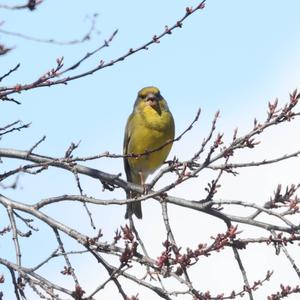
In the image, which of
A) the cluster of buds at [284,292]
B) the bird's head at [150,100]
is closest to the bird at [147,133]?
the bird's head at [150,100]

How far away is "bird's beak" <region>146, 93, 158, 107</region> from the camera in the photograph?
848 cm

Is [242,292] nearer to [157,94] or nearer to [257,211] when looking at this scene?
[257,211]

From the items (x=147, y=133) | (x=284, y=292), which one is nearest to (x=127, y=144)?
(x=147, y=133)

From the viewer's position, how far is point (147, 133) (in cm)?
808

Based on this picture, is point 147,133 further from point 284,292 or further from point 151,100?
point 284,292

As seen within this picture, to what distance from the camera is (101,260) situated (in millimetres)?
4926

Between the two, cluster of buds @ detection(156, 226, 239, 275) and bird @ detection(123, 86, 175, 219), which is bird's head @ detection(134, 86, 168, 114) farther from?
cluster of buds @ detection(156, 226, 239, 275)

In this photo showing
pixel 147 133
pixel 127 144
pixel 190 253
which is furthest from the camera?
pixel 127 144

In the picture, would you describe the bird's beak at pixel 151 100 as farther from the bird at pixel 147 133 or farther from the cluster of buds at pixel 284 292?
the cluster of buds at pixel 284 292

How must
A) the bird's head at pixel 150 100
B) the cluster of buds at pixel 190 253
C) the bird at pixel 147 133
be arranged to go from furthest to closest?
the bird's head at pixel 150 100 < the bird at pixel 147 133 < the cluster of buds at pixel 190 253

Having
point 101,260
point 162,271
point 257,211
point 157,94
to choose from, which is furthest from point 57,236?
point 157,94

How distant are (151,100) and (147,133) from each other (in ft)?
1.97

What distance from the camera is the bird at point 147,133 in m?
8.02

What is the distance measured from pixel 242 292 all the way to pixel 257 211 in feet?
1.81
